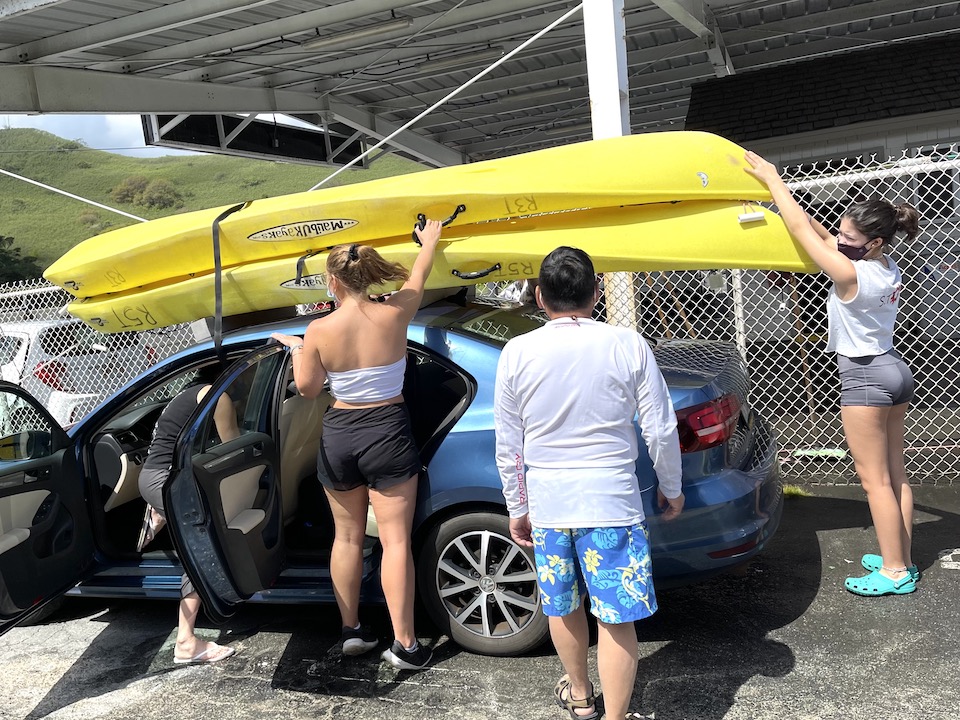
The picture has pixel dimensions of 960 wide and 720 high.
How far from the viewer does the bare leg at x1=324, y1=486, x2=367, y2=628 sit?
372 centimetres

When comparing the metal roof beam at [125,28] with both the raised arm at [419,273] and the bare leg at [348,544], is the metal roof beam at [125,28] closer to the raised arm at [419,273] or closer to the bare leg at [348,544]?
the raised arm at [419,273]

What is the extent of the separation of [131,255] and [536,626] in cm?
275

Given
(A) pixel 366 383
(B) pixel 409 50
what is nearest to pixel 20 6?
(B) pixel 409 50

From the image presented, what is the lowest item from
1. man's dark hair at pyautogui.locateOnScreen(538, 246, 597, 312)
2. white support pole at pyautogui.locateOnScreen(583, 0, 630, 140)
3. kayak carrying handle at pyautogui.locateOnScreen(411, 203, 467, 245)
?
man's dark hair at pyautogui.locateOnScreen(538, 246, 597, 312)

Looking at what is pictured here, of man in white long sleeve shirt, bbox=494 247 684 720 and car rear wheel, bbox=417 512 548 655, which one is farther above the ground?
man in white long sleeve shirt, bbox=494 247 684 720

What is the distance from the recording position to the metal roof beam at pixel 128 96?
9.06 meters

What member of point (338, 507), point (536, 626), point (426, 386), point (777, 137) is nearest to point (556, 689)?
point (536, 626)

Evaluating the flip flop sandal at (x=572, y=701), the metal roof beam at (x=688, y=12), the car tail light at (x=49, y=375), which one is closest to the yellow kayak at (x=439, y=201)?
the flip flop sandal at (x=572, y=701)

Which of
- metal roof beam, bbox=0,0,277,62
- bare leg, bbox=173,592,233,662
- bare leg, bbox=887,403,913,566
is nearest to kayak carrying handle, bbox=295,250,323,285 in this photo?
bare leg, bbox=173,592,233,662

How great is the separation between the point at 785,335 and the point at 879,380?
3.11 m

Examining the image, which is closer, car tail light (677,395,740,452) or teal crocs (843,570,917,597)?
car tail light (677,395,740,452)

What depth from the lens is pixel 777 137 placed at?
1152 centimetres

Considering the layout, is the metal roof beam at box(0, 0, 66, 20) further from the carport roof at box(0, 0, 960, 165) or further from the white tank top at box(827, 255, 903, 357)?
the white tank top at box(827, 255, 903, 357)

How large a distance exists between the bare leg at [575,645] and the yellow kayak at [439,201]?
1833 mm
